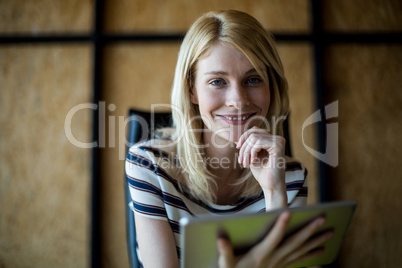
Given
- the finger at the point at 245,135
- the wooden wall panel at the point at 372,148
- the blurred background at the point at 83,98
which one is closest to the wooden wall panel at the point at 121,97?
the blurred background at the point at 83,98

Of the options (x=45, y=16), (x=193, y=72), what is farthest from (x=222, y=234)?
(x=45, y=16)

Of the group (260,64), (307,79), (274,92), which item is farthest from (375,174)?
(260,64)

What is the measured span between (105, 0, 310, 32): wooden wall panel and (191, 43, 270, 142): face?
43.2 inches

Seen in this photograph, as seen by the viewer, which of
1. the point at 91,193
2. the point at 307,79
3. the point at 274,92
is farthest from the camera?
the point at 307,79

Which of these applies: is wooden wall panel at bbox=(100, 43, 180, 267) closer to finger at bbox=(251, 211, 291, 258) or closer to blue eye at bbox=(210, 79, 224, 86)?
blue eye at bbox=(210, 79, 224, 86)

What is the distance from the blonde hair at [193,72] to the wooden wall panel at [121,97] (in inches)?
33.5

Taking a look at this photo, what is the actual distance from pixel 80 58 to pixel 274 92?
1423mm

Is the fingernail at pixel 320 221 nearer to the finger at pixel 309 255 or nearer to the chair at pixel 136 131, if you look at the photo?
the finger at pixel 309 255

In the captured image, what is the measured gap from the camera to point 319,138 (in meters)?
2.05

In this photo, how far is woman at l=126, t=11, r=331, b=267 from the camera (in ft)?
3.35

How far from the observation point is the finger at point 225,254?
2.07 feet

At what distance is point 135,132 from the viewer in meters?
1.24

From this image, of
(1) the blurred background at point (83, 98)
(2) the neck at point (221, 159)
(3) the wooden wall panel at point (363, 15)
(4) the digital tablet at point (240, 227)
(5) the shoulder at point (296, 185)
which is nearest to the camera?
(4) the digital tablet at point (240, 227)

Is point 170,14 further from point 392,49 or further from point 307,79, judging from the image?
point 392,49
